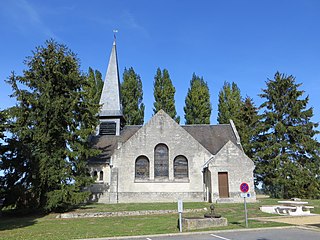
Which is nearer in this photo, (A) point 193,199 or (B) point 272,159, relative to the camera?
(A) point 193,199

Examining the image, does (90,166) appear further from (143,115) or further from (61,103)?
(143,115)

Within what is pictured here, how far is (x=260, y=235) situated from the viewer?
1016 centimetres

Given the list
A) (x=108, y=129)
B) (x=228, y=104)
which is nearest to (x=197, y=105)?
(x=228, y=104)

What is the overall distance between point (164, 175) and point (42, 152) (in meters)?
12.4

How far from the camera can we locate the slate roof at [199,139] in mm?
30227

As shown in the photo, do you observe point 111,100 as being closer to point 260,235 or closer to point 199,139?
point 199,139

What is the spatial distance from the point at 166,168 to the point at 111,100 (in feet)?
39.4

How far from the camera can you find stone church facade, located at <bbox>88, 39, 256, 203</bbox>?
2559cm

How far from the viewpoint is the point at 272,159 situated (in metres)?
32.8

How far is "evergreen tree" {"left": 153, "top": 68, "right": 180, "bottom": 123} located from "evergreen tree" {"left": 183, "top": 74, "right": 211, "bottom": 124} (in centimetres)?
218

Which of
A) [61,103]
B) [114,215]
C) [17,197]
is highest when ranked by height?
[61,103]

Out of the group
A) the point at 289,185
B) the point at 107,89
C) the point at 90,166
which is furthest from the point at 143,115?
the point at 289,185

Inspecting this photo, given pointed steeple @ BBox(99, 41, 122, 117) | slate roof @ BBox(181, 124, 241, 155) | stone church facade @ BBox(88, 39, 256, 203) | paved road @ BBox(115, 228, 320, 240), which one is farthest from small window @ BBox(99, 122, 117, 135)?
paved road @ BBox(115, 228, 320, 240)

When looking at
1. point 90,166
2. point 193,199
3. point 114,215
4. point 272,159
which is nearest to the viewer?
point 114,215
